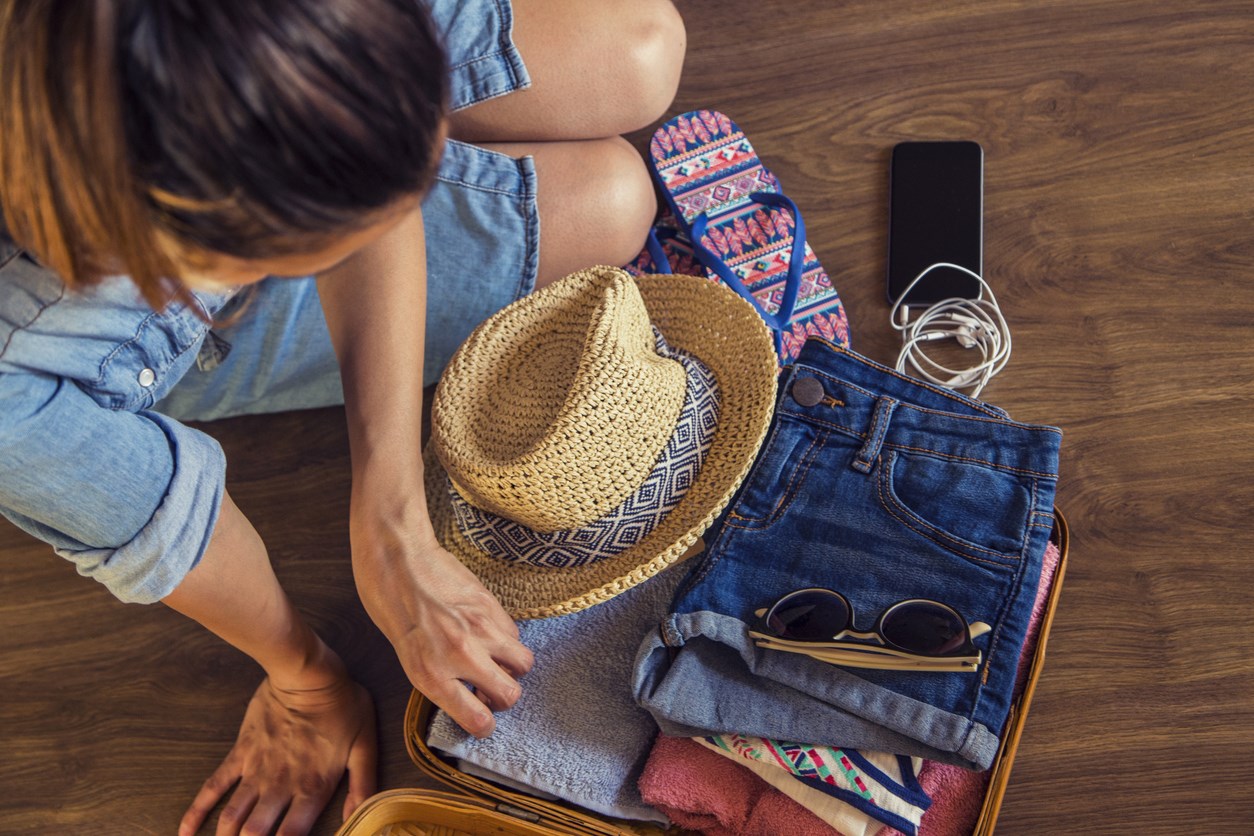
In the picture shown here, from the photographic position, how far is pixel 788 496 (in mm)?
845

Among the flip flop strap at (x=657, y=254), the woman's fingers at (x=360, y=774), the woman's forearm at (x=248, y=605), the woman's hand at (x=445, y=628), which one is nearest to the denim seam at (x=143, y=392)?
the woman's forearm at (x=248, y=605)

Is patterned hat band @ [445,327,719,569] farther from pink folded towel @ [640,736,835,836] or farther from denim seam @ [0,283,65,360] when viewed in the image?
denim seam @ [0,283,65,360]

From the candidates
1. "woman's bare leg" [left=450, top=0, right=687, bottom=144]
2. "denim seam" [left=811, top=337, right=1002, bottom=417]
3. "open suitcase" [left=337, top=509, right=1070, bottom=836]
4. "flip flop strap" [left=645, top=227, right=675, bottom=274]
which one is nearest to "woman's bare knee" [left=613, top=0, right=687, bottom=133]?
"woman's bare leg" [left=450, top=0, right=687, bottom=144]

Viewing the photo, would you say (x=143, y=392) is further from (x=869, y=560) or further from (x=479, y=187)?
(x=869, y=560)

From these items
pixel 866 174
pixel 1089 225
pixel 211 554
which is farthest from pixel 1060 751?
pixel 211 554

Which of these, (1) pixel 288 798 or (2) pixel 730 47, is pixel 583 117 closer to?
(2) pixel 730 47

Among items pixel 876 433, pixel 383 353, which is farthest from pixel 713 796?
pixel 383 353

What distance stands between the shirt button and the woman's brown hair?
484 mm

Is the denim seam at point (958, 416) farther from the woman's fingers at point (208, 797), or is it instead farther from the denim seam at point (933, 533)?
the woman's fingers at point (208, 797)

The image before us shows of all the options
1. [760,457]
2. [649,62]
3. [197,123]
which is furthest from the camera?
[649,62]

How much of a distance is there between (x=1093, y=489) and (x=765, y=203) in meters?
0.50

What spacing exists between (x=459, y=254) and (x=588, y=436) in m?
0.34

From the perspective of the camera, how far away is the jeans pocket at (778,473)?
2.76 ft

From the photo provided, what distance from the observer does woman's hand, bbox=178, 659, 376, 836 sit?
1.02 m
